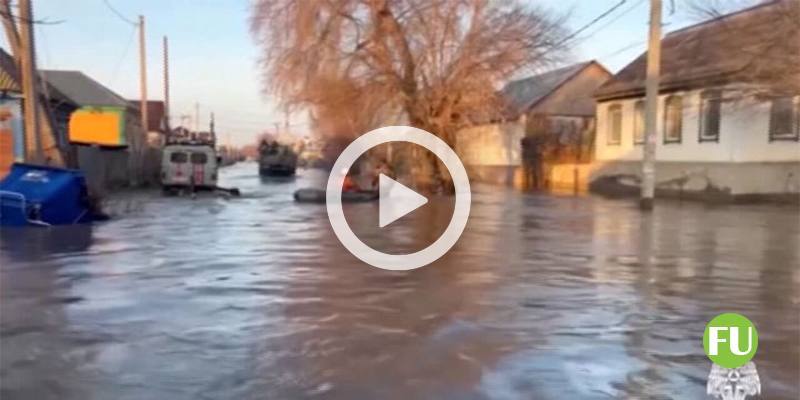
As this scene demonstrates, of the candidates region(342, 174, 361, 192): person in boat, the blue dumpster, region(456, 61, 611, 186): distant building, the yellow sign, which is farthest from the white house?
the yellow sign

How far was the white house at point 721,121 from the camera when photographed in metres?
23.5

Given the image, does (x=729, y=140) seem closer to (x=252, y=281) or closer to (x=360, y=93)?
(x=360, y=93)

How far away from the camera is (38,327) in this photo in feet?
21.0

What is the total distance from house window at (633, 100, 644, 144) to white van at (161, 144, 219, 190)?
20213mm

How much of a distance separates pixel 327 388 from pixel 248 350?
1.15 m

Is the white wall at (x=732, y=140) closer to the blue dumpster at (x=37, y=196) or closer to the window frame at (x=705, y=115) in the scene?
the window frame at (x=705, y=115)

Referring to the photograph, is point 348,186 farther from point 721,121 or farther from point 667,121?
point 667,121

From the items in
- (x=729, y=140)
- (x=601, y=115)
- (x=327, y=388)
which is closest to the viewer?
(x=327, y=388)

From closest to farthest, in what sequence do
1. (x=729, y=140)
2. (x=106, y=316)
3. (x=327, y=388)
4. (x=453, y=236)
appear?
(x=327, y=388), (x=106, y=316), (x=453, y=236), (x=729, y=140)

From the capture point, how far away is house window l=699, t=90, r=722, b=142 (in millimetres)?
27484

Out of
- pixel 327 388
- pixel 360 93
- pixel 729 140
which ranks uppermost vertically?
pixel 360 93

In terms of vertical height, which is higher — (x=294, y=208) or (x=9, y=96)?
(x=9, y=96)

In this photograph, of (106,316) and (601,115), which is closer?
(106,316)

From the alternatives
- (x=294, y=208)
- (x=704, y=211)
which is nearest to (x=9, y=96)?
(x=294, y=208)
